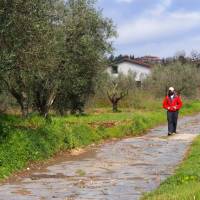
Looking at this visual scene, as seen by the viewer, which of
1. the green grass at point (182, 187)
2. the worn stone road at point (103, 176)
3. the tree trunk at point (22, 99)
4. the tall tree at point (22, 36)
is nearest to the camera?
the green grass at point (182, 187)

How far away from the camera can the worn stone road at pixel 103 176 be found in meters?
11.3

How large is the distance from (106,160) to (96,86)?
17752mm

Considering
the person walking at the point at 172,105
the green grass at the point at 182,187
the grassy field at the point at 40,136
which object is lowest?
the green grass at the point at 182,187

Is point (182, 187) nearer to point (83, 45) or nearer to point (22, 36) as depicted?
point (22, 36)

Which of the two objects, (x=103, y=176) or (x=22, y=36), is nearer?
(x=103, y=176)

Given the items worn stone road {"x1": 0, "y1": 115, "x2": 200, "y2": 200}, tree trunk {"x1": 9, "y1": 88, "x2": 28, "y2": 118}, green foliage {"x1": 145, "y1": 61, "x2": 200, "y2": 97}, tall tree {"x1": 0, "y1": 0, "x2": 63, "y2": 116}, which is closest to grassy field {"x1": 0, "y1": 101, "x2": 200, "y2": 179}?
worn stone road {"x1": 0, "y1": 115, "x2": 200, "y2": 200}

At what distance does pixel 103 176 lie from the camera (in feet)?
44.7

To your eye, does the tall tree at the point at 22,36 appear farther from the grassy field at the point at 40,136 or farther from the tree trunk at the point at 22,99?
the tree trunk at the point at 22,99

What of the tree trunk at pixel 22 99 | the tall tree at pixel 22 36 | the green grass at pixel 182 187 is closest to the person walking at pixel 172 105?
the tree trunk at pixel 22 99

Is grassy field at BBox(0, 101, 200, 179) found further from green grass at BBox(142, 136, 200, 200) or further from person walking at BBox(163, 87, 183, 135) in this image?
green grass at BBox(142, 136, 200, 200)

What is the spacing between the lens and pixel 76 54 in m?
29.5

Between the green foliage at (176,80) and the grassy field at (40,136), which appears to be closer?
the grassy field at (40,136)

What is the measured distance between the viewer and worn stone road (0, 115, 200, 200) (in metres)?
11.3

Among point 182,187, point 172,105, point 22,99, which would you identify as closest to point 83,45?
point 22,99
